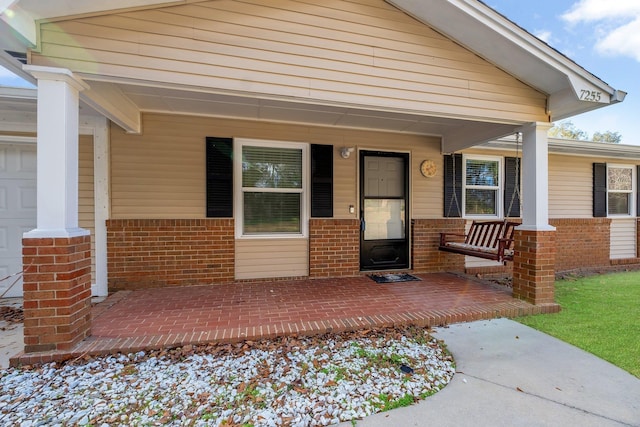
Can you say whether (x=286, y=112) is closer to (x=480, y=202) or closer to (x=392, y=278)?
(x=392, y=278)

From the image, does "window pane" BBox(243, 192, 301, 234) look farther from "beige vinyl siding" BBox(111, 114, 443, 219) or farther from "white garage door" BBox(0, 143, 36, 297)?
"white garage door" BBox(0, 143, 36, 297)

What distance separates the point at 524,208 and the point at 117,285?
5613 millimetres

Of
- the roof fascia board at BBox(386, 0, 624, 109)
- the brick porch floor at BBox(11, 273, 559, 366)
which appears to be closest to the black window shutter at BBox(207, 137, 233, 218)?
the brick porch floor at BBox(11, 273, 559, 366)

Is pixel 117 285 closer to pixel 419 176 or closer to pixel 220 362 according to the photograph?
pixel 220 362

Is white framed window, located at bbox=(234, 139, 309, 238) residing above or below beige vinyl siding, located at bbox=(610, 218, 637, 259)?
above

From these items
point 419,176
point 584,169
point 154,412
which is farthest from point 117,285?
point 584,169

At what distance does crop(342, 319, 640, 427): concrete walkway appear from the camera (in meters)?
1.84

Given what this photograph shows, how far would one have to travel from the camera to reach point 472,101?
3486 mm

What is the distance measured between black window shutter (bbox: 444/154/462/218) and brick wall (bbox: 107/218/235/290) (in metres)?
3.85

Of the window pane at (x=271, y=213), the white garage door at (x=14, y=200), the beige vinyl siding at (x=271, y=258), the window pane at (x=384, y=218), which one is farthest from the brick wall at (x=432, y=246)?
the white garage door at (x=14, y=200)

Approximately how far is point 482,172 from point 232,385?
567cm

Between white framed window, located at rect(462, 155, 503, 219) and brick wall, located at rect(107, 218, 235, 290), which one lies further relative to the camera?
white framed window, located at rect(462, 155, 503, 219)

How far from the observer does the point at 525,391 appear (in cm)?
212

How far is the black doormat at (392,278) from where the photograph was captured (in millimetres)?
4832
